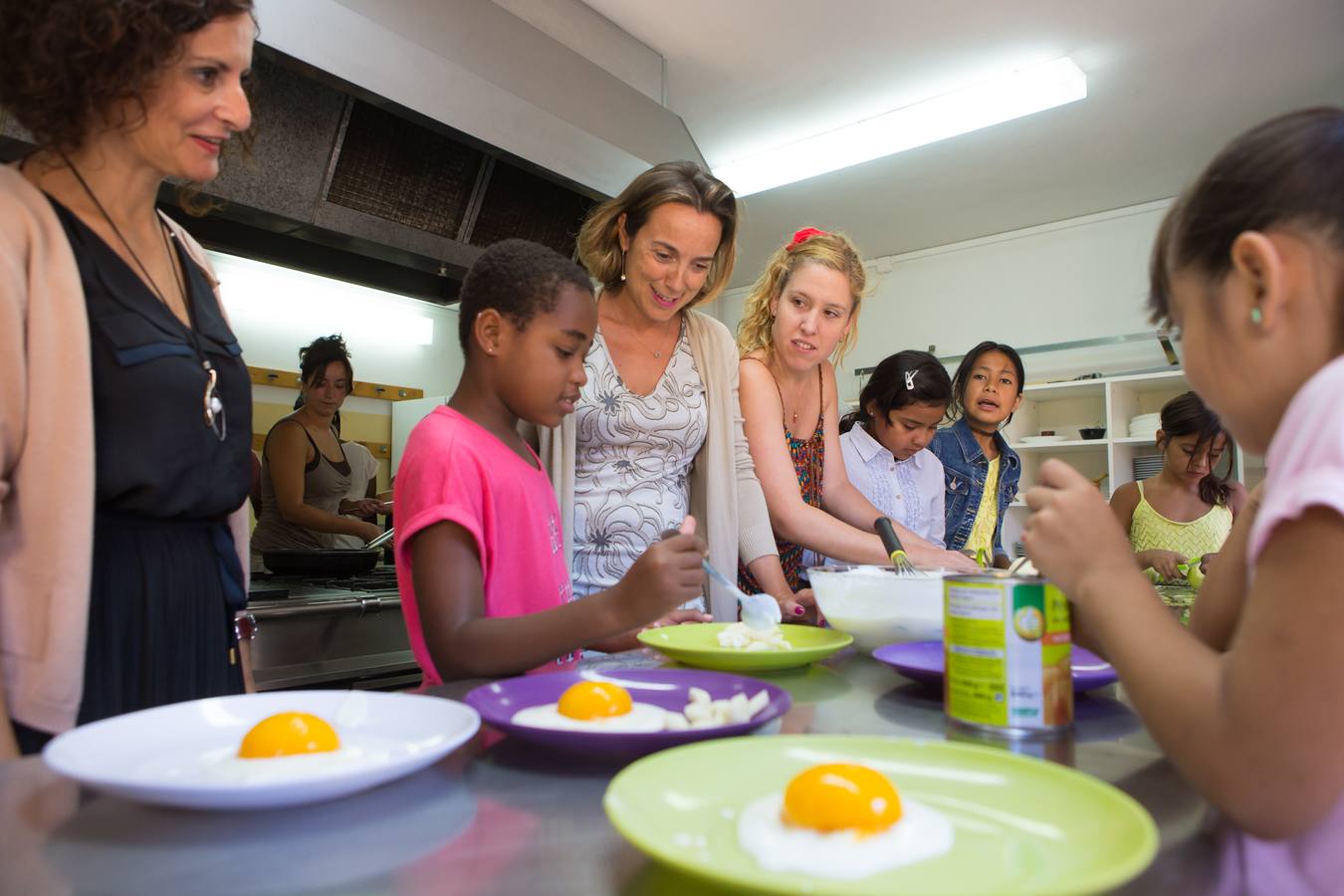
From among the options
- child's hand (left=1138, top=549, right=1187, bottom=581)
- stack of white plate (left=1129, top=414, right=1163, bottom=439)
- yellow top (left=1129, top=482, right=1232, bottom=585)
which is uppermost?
stack of white plate (left=1129, top=414, right=1163, bottom=439)

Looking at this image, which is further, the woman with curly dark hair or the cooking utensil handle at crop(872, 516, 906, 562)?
the cooking utensil handle at crop(872, 516, 906, 562)

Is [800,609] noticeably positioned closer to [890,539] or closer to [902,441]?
[890,539]

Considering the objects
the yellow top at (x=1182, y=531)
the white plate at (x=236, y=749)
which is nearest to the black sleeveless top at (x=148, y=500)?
the white plate at (x=236, y=749)

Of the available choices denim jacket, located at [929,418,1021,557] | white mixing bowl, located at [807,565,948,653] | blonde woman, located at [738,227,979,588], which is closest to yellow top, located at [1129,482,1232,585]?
denim jacket, located at [929,418,1021,557]

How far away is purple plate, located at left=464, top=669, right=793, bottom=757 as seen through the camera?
0.63 meters

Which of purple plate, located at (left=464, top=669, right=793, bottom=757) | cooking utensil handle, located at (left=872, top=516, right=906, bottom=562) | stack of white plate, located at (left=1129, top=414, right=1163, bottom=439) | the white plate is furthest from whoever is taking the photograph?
stack of white plate, located at (left=1129, top=414, right=1163, bottom=439)

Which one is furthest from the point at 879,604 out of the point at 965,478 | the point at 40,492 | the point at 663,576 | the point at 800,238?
the point at 965,478

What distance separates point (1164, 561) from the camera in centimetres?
332

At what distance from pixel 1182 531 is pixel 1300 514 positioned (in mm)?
3878

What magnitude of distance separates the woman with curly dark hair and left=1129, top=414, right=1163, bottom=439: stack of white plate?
503 cm

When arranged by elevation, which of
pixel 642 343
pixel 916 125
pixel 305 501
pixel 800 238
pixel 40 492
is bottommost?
pixel 305 501

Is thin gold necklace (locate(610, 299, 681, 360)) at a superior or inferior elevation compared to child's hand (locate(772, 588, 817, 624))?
superior

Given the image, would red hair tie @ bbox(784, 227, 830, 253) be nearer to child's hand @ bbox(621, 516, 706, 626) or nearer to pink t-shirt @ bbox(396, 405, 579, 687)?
pink t-shirt @ bbox(396, 405, 579, 687)

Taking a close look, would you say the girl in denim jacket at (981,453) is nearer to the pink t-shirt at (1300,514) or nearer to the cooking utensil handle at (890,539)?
the cooking utensil handle at (890,539)
